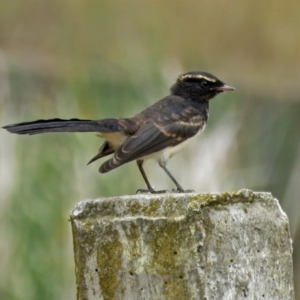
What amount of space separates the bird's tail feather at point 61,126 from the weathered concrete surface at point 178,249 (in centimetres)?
112

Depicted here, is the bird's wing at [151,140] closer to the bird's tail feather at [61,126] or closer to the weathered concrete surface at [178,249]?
the bird's tail feather at [61,126]

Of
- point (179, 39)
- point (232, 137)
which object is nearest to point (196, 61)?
point (179, 39)

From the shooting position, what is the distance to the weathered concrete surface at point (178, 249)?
7.28 feet

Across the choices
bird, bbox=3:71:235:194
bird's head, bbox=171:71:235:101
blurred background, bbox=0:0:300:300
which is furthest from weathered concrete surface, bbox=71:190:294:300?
blurred background, bbox=0:0:300:300

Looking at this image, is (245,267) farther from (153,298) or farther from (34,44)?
(34,44)

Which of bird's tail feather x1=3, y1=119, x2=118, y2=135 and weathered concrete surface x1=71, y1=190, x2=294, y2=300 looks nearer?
weathered concrete surface x1=71, y1=190, x2=294, y2=300

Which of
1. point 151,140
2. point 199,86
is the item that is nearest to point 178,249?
point 151,140

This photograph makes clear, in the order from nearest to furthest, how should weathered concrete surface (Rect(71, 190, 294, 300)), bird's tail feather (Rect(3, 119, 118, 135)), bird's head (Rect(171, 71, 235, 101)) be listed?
weathered concrete surface (Rect(71, 190, 294, 300)), bird's tail feather (Rect(3, 119, 118, 135)), bird's head (Rect(171, 71, 235, 101))

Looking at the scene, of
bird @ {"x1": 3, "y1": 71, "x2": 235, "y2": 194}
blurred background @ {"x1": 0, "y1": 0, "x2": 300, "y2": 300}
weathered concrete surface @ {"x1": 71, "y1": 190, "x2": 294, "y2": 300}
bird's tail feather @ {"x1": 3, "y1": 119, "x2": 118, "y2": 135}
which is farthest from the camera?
blurred background @ {"x1": 0, "y1": 0, "x2": 300, "y2": 300}

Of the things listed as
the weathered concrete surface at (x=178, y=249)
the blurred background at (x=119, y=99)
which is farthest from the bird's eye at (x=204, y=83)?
the weathered concrete surface at (x=178, y=249)

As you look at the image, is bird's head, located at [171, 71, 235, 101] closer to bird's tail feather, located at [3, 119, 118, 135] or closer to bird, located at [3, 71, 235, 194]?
bird, located at [3, 71, 235, 194]

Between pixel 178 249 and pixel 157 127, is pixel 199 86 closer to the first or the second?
pixel 157 127

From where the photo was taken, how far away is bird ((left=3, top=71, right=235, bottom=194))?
3.98 meters

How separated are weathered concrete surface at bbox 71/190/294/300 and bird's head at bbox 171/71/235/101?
2.56m
